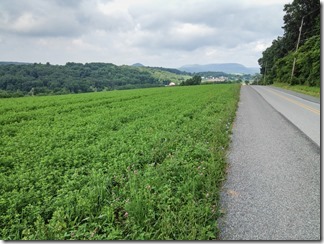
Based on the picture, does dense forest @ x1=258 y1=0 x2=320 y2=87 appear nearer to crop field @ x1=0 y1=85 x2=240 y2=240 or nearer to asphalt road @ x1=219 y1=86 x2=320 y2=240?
asphalt road @ x1=219 y1=86 x2=320 y2=240

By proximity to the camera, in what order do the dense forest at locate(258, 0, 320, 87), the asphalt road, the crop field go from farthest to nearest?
1. the dense forest at locate(258, 0, 320, 87)
2. the asphalt road
3. the crop field

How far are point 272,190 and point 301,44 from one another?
2427 inches

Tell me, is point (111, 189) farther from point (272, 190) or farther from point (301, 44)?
point (301, 44)

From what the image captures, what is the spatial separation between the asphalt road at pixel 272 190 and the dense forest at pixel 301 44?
31975 mm

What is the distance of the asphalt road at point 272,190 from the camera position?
3.46 m

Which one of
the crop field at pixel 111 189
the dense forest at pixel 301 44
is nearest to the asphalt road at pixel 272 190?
the crop field at pixel 111 189

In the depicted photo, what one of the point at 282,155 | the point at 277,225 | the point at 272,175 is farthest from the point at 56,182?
the point at 282,155

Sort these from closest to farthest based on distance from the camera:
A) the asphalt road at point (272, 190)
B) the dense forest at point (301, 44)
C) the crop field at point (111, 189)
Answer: the crop field at point (111, 189), the asphalt road at point (272, 190), the dense forest at point (301, 44)

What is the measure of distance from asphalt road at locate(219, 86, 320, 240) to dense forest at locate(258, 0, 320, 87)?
105 feet

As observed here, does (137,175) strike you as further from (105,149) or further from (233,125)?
(233,125)

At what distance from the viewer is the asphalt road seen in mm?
3463

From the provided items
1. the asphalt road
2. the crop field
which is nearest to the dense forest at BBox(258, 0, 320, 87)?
the asphalt road

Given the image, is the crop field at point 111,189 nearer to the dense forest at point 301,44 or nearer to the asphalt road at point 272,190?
the asphalt road at point 272,190

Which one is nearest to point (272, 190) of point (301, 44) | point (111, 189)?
point (111, 189)
